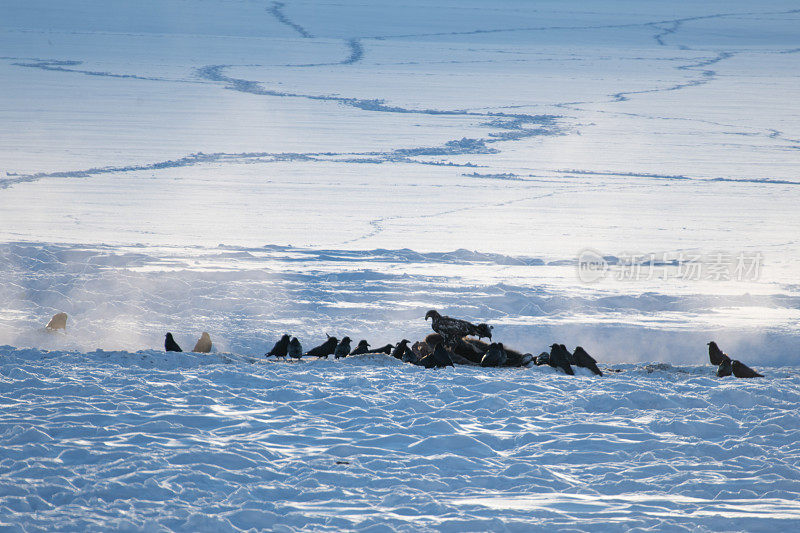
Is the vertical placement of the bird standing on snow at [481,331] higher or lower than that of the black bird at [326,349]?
higher

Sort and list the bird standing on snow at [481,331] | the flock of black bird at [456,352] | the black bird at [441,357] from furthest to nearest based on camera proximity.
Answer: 1. the bird standing on snow at [481,331]
2. the black bird at [441,357]
3. the flock of black bird at [456,352]

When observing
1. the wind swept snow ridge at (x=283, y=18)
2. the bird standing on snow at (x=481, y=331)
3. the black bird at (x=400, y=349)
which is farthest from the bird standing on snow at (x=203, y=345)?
the wind swept snow ridge at (x=283, y=18)

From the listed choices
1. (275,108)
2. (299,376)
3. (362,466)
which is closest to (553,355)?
(299,376)

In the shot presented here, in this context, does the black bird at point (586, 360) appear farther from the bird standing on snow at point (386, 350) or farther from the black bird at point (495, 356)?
the bird standing on snow at point (386, 350)

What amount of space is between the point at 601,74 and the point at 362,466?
1989 cm

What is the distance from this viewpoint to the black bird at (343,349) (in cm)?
623

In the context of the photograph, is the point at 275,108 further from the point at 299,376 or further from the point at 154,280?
the point at 299,376

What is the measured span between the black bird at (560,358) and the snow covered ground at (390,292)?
154 millimetres

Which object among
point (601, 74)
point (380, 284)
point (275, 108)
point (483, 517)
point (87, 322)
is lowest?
point (483, 517)

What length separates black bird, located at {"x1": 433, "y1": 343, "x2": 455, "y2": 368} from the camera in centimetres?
605

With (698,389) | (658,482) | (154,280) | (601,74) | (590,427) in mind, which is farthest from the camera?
(601,74)

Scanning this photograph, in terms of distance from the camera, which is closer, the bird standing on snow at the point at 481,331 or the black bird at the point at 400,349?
the black bird at the point at 400,349

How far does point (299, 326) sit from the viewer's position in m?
6.94

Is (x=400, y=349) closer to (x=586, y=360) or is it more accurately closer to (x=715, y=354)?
(x=586, y=360)
